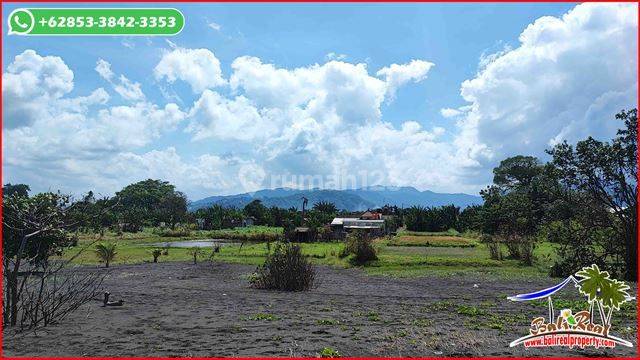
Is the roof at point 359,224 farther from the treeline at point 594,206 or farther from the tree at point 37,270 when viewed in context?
the tree at point 37,270

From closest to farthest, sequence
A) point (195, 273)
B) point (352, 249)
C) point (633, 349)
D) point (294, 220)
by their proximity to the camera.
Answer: point (633, 349) → point (195, 273) → point (352, 249) → point (294, 220)

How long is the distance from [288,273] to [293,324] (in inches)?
292

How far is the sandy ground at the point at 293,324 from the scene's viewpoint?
8914 mm

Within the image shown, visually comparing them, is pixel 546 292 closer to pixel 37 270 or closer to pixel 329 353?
pixel 329 353

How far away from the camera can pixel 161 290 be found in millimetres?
18062

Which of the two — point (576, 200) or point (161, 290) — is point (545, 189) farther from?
point (161, 290)

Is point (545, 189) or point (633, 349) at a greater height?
point (545, 189)

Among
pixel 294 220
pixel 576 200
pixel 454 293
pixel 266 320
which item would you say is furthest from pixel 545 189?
pixel 294 220

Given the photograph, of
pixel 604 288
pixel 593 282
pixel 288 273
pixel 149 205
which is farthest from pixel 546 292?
pixel 149 205

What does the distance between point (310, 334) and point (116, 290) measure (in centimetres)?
1070

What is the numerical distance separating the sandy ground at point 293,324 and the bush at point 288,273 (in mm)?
806

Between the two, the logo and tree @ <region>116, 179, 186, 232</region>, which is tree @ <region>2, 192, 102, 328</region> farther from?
tree @ <region>116, 179, 186, 232</region>

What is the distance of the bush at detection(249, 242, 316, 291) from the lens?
1858cm

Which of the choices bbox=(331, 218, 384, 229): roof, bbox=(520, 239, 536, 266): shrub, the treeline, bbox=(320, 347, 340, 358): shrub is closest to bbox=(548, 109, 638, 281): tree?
the treeline
